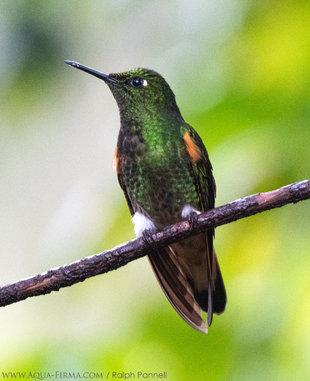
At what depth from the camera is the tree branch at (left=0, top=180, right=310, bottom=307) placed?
2611 millimetres

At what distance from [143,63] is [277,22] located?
1366 mm

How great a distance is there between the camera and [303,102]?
9.69 feet

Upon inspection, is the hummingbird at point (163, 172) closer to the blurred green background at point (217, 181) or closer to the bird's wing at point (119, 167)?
the bird's wing at point (119, 167)

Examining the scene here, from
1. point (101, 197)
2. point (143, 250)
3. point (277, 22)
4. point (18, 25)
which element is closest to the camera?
point (143, 250)

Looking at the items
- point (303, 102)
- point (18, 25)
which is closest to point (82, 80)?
point (18, 25)

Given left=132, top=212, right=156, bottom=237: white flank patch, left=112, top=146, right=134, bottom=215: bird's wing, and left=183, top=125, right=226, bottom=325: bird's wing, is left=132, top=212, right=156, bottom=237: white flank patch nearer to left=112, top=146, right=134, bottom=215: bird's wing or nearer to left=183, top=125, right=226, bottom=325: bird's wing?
left=112, top=146, right=134, bottom=215: bird's wing

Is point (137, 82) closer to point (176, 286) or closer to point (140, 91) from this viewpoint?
point (140, 91)

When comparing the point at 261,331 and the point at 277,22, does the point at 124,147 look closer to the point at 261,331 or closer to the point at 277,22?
the point at 277,22

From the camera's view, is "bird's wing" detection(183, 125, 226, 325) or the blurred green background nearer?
the blurred green background

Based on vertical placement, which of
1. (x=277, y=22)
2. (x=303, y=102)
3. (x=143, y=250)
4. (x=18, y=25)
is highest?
(x=18, y=25)

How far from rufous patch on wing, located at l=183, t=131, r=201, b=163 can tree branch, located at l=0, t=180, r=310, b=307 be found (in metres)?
0.82

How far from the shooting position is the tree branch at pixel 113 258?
2.61 m

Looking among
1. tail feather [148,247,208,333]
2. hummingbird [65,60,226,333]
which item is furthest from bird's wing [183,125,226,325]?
tail feather [148,247,208,333]

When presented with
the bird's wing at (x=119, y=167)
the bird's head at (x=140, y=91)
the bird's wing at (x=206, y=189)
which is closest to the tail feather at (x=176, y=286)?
the bird's wing at (x=206, y=189)
